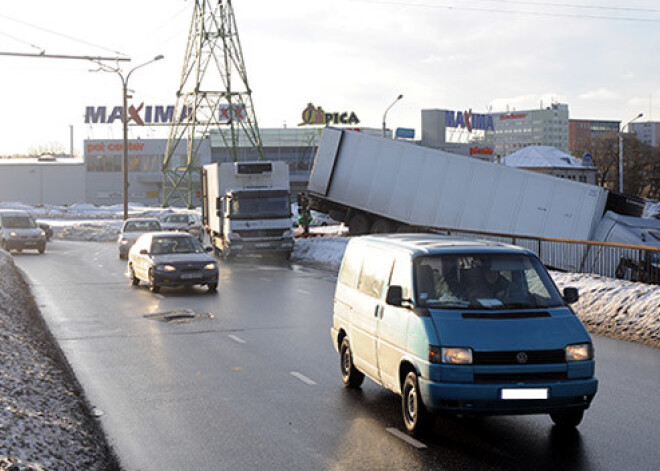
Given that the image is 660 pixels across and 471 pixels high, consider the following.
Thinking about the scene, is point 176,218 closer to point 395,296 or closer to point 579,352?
point 395,296

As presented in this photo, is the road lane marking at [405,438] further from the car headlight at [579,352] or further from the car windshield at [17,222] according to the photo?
the car windshield at [17,222]

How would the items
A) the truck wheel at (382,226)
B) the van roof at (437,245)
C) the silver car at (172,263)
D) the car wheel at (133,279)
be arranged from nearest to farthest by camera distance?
the van roof at (437,245), the silver car at (172,263), the car wheel at (133,279), the truck wheel at (382,226)

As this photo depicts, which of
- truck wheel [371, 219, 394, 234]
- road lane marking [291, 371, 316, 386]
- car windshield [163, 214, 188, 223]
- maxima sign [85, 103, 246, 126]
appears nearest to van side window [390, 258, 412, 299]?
road lane marking [291, 371, 316, 386]

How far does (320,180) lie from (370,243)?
3036cm

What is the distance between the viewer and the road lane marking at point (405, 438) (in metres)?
8.35

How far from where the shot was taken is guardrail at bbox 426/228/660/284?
1952 centimetres

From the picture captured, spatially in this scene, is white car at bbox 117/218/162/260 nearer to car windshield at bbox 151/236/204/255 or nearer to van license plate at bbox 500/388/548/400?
car windshield at bbox 151/236/204/255

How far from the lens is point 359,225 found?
4062cm

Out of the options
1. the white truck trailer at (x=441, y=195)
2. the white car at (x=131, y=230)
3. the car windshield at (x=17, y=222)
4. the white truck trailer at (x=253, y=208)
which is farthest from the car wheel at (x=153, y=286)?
the car windshield at (x=17, y=222)

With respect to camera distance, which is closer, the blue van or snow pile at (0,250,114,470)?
snow pile at (0,250,114,470)

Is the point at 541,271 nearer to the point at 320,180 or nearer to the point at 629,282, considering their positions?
the point at 629,282

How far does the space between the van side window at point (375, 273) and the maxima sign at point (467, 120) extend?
131m

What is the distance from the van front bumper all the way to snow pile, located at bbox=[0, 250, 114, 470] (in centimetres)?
284

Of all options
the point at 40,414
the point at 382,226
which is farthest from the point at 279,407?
the point at 382,226
